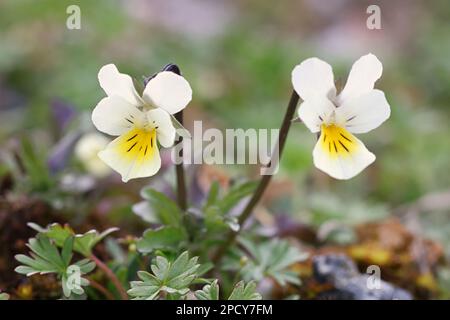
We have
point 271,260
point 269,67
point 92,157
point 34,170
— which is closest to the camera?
point 271,260

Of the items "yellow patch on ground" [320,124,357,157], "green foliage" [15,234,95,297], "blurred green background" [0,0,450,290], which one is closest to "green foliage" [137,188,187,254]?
"green foliage" [15,234,95,297]

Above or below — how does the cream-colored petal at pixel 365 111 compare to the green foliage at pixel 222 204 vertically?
above

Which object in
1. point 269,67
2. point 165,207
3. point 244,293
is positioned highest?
point 269,67

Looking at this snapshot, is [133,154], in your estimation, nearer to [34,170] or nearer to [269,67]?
[34,170]

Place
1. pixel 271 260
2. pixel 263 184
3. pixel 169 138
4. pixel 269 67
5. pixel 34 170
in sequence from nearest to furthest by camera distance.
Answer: pixel 169 138, pixel 263 184, pixel 271 260, pixel 34 170, pixel 269 67

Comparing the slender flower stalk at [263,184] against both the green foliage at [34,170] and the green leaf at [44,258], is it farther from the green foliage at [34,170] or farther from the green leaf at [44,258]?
the green foliage at [34,170]

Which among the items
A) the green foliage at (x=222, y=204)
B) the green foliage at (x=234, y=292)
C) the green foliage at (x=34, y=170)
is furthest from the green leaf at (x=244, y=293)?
the green foliage at (x=34, y=170)

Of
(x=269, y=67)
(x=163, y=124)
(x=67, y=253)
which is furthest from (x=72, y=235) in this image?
(x=269, y=67)
